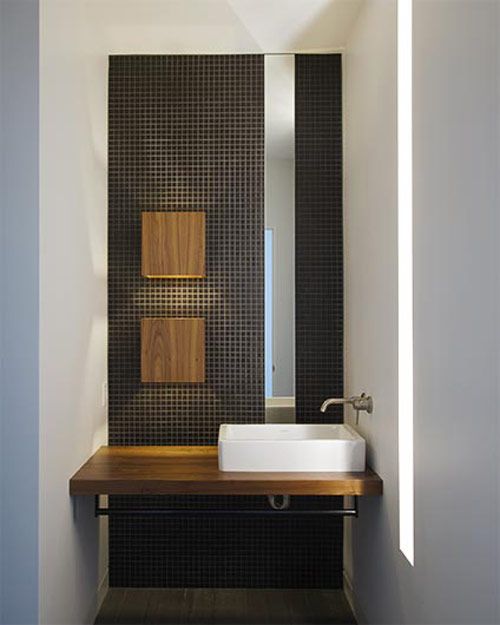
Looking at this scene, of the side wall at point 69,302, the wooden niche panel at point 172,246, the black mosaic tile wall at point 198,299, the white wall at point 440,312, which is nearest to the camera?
the white wall at point 440,312

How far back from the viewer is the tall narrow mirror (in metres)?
3.30

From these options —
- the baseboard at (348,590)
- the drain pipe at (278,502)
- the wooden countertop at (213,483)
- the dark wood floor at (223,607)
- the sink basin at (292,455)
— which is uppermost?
the sink basin at (292,455)

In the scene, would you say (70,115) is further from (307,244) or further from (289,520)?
(289,520)

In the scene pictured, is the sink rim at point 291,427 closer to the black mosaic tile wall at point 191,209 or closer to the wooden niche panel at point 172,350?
the black mosaic tile wall at point 191,209

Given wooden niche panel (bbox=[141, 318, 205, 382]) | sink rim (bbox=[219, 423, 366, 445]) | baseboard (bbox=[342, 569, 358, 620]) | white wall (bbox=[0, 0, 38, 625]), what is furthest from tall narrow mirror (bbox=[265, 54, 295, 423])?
white wall (bbox=[0, 0, 38, 625])

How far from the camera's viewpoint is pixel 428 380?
1.86m

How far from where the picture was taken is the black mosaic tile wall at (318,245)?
10.8 ft

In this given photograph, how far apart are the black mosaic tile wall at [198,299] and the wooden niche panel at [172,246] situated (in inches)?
4.4

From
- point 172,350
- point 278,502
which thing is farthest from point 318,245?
point 278,502

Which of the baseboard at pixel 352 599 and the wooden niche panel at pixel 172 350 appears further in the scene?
the wooden niche panel at pixel 172 350

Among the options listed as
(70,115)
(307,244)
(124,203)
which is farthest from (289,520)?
(70,115)

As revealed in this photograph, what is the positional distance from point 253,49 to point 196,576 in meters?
2.76

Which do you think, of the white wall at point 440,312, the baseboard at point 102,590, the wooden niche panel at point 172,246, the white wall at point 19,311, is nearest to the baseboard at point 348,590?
the white wall at point 440,312

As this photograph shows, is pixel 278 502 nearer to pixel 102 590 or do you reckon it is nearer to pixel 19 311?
pixel 102 590
